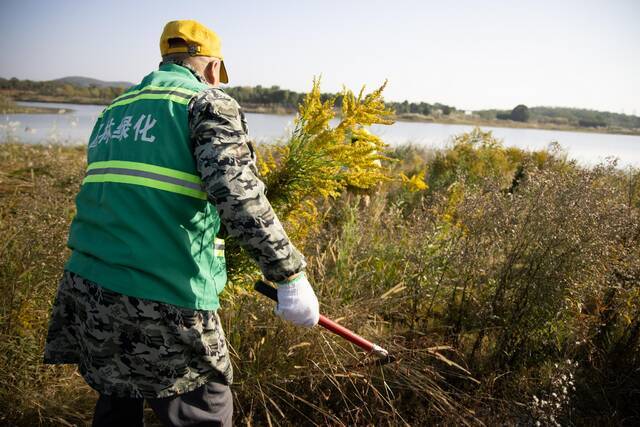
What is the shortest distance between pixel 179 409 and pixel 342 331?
32.7 inches

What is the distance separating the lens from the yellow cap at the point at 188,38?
1.59m

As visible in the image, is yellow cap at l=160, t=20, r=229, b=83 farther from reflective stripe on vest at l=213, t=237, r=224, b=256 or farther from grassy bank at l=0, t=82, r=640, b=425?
reflective stripe on vest at l=213, t=237, r=224, b=256

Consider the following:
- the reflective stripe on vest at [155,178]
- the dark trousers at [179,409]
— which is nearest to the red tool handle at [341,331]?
the dark trousers at [179,409]

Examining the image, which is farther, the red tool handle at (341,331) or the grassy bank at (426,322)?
the grassy bank at (426,322)

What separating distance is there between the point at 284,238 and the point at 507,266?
6.18 ft

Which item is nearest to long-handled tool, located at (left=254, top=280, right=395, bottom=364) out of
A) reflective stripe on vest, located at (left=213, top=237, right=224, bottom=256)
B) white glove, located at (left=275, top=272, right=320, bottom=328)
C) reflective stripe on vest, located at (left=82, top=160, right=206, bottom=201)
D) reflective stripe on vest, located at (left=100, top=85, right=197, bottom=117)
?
white glove, located at (left=275, top=272, right=320, bottom=328)

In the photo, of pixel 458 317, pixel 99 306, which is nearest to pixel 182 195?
pixel 99 306

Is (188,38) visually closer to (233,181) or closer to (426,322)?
(233,181)

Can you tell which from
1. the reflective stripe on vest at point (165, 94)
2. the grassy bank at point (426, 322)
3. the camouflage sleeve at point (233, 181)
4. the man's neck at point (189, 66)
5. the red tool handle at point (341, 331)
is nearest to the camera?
the camouflage sleeve at point (233, 181)

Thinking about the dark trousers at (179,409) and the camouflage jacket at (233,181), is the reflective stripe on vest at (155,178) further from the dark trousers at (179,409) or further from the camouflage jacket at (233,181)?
the dark trousers at (179,409)

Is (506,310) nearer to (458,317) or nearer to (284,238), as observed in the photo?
(458,317)

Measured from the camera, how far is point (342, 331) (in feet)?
6.41

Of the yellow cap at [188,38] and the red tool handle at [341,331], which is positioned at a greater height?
the yellow cap at [188,38]

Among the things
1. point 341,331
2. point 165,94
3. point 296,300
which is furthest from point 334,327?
point 165,94
